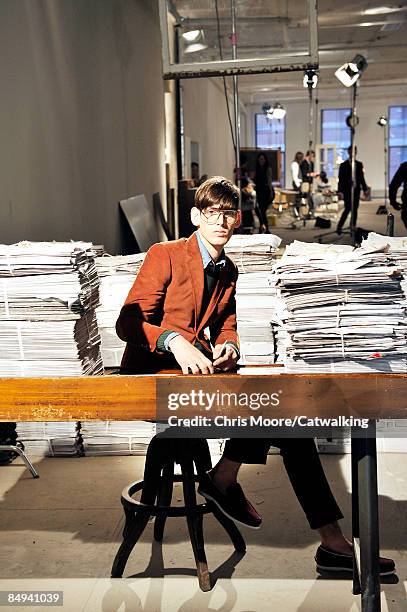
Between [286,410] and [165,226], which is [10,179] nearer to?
[286,410]

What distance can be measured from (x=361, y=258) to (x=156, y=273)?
24.8 inches

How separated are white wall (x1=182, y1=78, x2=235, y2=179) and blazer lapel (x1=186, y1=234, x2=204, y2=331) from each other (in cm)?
999

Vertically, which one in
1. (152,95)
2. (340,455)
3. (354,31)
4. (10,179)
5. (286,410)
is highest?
(354,31)

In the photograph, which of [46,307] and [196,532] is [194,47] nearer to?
[46,307]

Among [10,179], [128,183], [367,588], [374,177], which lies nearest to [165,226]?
[128,183]

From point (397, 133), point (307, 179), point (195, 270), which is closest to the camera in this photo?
point (195, 270)

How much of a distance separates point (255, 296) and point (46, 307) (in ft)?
3.95

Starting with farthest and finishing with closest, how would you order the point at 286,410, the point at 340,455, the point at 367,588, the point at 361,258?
1. the point at 340,455
2. the point at 361,258
3. the point at 367,588
4. the point at 286,410

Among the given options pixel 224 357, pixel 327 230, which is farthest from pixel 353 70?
pixel 224 357

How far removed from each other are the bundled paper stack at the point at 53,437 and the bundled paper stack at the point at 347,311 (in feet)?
5.82

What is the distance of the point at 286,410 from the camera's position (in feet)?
6.23

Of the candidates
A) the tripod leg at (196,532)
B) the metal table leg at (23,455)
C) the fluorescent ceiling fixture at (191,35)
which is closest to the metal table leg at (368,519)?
the tripod leg at (196,532)

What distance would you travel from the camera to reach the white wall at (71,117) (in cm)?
423

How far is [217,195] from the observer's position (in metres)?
2.39
